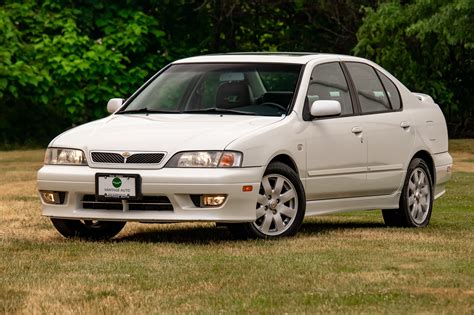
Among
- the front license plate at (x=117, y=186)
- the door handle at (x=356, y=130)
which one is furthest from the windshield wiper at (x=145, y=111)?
the door handle at (x=356, y=130)

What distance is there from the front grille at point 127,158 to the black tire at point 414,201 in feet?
9.76

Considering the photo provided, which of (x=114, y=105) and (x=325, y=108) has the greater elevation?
(x=325, y=108)

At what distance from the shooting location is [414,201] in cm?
1359

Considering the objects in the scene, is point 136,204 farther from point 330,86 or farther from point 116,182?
point 330,86

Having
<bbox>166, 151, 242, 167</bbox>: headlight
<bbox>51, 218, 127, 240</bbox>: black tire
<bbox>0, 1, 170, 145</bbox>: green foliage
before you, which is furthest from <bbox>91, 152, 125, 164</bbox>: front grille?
<bbox>0, 1, 170, 145</bbox>: green foliage

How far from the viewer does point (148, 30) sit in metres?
33.7

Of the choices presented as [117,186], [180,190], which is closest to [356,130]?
[180,190]

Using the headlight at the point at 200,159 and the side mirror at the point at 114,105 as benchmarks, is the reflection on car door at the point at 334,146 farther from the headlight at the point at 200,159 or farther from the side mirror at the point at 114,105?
the side mirror at the point at 114,105

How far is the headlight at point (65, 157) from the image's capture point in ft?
38.2

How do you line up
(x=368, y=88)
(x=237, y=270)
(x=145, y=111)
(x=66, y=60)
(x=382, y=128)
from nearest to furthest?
(x=237, y=270)
(x=145, y=111)
(x=382, y=128)
(x=368, y=88)
(x=66, y=60)

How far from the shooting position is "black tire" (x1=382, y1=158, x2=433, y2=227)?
13461 mm

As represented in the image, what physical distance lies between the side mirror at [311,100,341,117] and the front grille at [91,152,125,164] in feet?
5.62

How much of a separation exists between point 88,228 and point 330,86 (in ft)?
7.93

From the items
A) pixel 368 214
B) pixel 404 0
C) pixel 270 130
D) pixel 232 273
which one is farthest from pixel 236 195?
pixel 404 0
